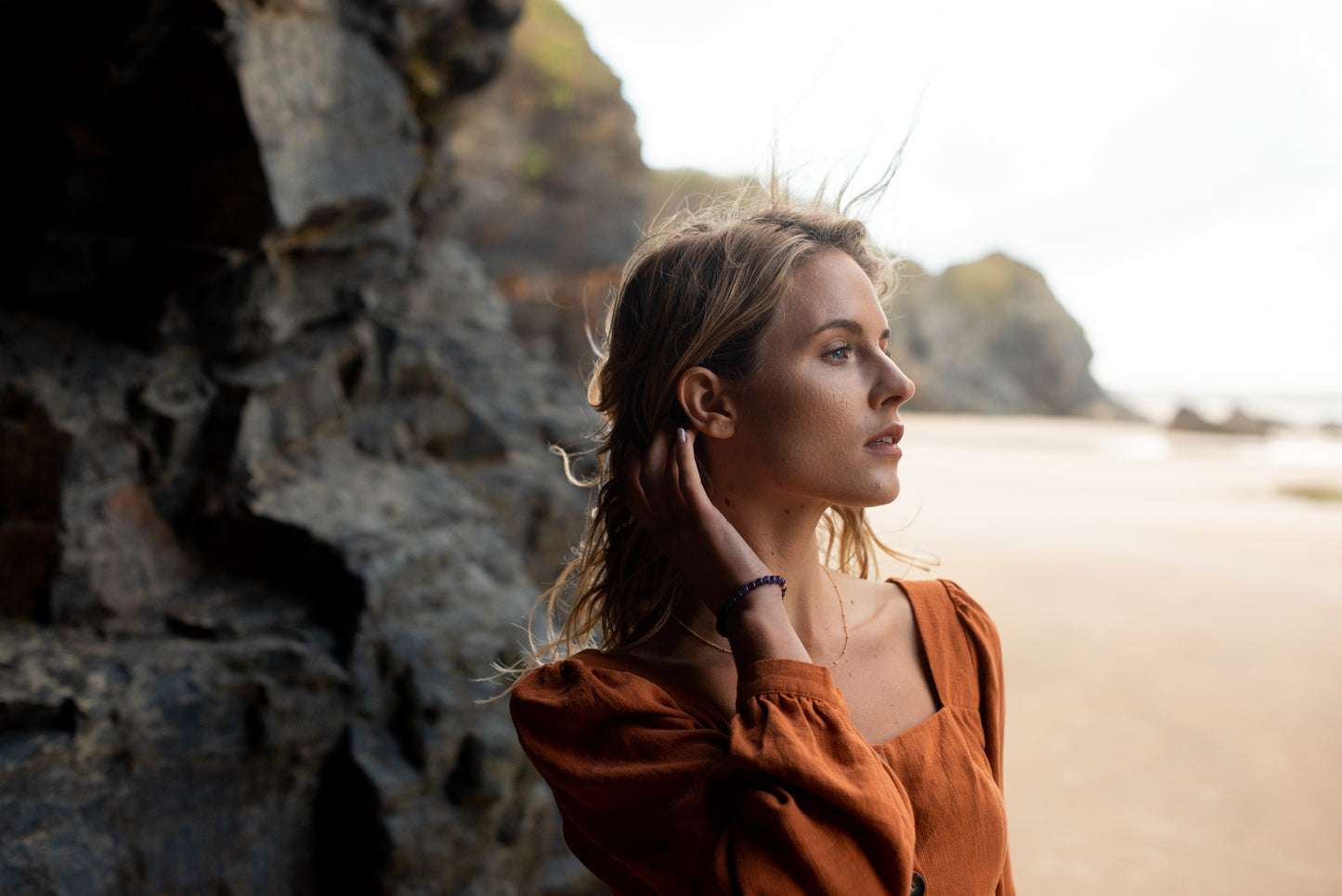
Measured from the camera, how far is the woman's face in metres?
1.59

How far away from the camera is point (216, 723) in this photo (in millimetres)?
3182

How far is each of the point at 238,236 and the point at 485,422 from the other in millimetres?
1670

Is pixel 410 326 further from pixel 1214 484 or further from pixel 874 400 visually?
pixel 1214 484

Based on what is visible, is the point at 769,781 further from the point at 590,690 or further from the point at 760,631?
the point at 590,690

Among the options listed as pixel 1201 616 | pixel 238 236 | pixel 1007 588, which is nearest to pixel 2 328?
pixel 238 236

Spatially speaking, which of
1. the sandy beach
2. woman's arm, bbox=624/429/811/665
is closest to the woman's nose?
woman's arm, bbox=624/429/811/665

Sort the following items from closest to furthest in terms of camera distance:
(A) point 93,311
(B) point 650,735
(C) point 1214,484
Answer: (B) point 650,735, (A) point 93,311, (C) point 1214,484

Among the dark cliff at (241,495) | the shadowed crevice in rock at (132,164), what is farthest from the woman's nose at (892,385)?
the shadowed crevice in rock at (132,164)

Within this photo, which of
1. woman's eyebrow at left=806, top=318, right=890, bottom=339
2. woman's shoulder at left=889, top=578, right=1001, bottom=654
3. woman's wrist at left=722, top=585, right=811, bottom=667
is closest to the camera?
woman's wrist at left=722, top=585, right=811, bottom=667

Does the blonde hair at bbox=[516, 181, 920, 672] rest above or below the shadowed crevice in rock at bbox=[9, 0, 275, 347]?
below

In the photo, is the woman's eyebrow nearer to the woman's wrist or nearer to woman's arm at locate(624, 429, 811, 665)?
woman's arm at locate(624, 429, 811, 665)

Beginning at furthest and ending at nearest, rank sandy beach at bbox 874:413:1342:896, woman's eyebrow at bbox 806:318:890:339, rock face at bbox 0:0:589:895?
sandy beach at bbox 874:413:1342:896, rock face at bbox 0:0:589:895, woman's eyebrow at bbox 806:318:890:339

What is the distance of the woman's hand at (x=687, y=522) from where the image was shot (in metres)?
1.45

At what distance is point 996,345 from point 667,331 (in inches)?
1776
